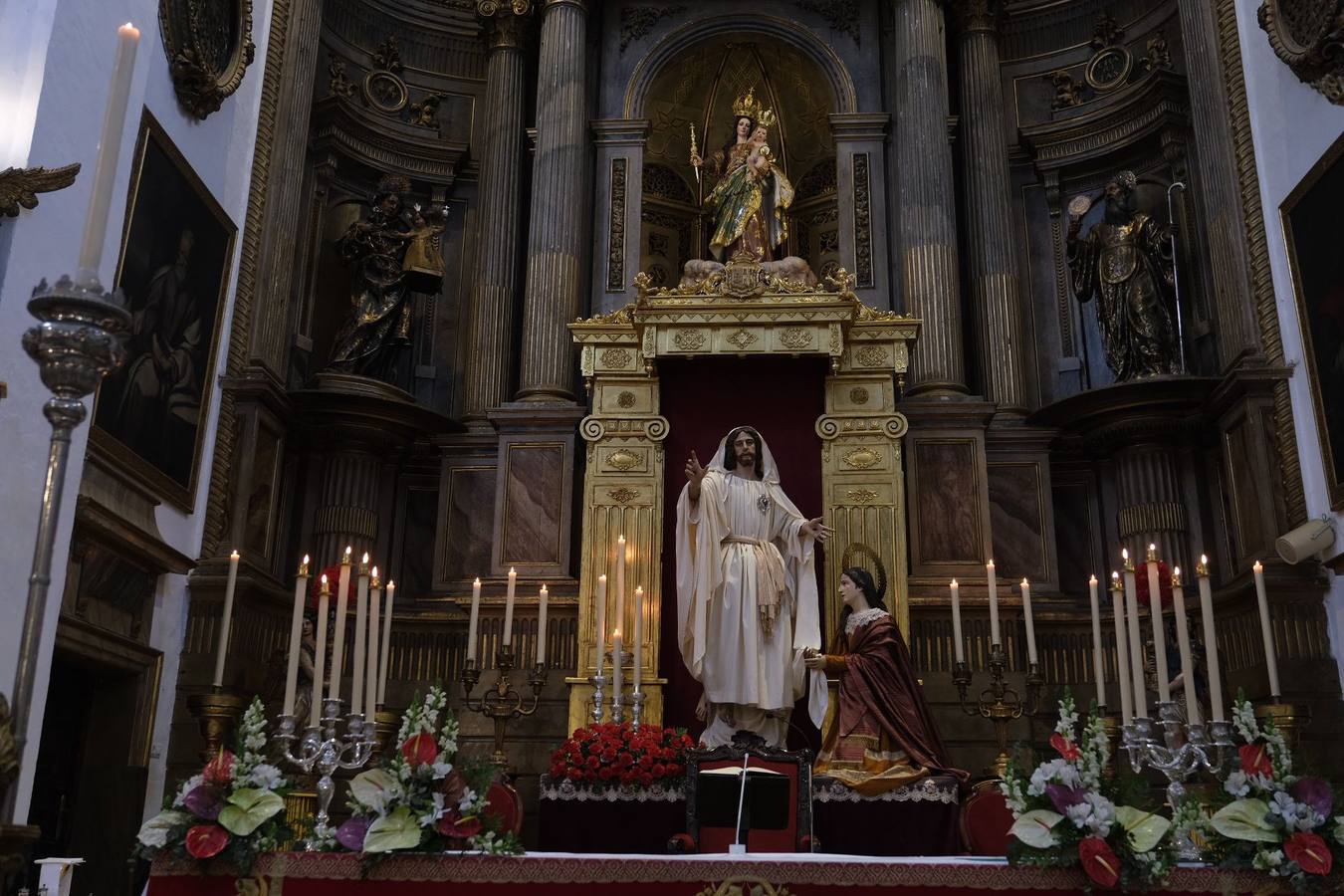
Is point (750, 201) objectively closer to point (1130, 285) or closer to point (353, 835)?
point (1130, 285)

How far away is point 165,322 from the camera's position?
1027cm

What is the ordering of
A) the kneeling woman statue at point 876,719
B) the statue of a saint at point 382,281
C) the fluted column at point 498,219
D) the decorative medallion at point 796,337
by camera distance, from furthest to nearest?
the fluted column at point 498,219, the statue of a saint at point 382,281, the decorative medallion at point 796,337, the kneeling woman statue at point 876,719

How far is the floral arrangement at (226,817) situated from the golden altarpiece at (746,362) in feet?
19.0

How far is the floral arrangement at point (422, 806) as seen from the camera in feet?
16.5

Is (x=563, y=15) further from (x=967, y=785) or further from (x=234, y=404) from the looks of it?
(x=967, y=785)

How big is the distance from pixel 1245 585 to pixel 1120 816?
5.99 metres

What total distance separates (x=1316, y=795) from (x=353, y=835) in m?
3.89

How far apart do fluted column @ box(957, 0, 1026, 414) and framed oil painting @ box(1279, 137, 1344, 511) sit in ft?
11.0

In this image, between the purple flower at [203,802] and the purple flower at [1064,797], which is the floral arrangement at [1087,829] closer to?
the purple flower at [1064,797]

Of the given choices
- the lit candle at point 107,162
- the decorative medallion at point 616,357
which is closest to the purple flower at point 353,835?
the lit candle at point 107,162

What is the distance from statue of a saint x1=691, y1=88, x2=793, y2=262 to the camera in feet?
43.4

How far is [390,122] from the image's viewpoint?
1477cm

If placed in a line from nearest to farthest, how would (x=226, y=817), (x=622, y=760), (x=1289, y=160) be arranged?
(x=226, y=817) < (x=622, y=760) < (x=1289, y=160)

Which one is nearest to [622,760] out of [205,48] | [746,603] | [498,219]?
[746,603]
